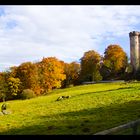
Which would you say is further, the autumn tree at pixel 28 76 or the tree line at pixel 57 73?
the tree line at pixel 57 73

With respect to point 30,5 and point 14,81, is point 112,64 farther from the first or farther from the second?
point 30,5

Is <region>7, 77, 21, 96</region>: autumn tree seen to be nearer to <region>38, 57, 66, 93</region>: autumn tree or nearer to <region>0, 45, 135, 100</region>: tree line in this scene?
<region>0, 45, 135, 100</region>: tree line

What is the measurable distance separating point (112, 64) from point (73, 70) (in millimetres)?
13914

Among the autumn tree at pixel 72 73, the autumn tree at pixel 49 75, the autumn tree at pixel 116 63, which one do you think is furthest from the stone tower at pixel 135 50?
the autumn tree at pixel 49 75

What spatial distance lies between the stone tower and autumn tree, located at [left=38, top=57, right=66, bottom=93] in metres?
17.0

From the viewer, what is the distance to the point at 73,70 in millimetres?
100875

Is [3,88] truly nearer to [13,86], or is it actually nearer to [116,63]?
[13,86]

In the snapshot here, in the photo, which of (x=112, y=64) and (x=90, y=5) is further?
(x=112, y=64)

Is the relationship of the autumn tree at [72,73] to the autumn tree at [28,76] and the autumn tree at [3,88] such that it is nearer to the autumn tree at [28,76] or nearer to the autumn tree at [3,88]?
the autumn tree at [28,76]

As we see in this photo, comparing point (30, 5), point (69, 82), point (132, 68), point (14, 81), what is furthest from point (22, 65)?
point (30, 5)

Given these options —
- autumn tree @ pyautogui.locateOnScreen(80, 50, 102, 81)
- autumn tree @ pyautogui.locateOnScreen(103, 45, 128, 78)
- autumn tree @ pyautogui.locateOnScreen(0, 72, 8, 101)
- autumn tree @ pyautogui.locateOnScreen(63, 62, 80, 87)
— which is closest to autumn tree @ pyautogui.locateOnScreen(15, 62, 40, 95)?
autumn tree @ pyautogui.locateOnScreen(0, 72, 8, 101)

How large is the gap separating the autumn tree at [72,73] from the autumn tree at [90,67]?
2203 mm

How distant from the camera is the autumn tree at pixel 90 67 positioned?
88.2 m
